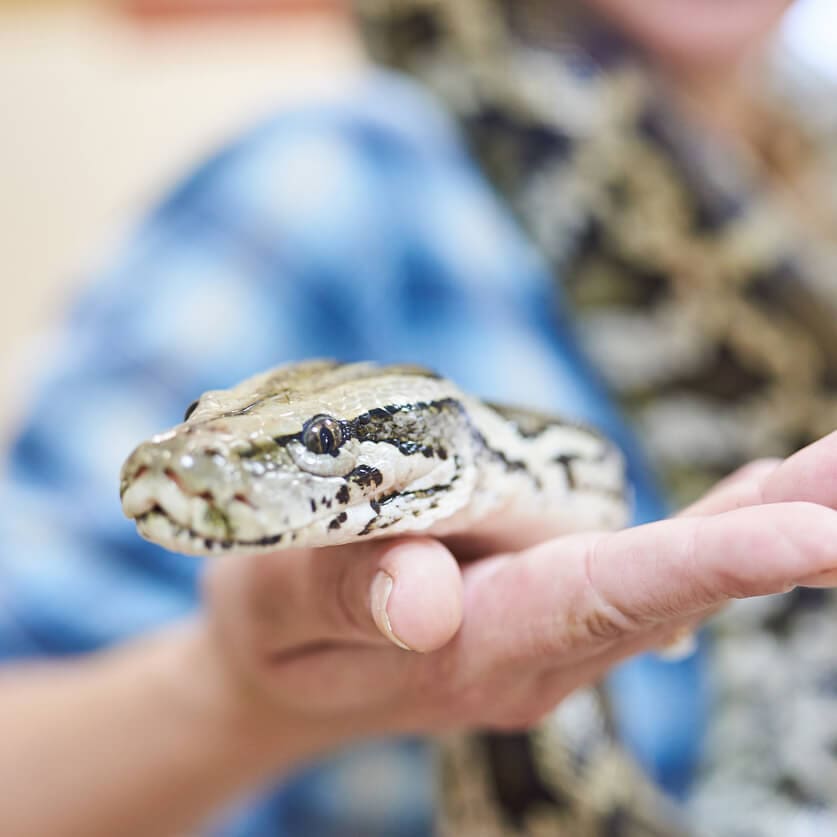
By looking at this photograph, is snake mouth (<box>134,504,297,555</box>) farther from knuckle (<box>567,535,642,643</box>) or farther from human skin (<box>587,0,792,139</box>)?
human skin (<box>587,0,792,139</box>)

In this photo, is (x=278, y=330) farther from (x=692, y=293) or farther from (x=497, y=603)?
(x=497, y=603)

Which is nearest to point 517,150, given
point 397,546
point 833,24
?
point 833,24

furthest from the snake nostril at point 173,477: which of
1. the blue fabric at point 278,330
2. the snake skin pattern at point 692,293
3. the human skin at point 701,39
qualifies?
the human skin at point 701,39

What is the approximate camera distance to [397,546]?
19.1 inches

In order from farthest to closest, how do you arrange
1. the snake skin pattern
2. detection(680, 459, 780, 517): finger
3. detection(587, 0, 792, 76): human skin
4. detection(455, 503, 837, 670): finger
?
detection(587, 0, 792, 76): human skin → the snake skin pattern → detection(680, 459, 780, 517): finger → detection(455, 503, 837, 670): finger

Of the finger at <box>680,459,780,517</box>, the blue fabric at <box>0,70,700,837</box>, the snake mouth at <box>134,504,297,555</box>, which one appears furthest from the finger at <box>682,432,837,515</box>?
the blue fabric at <box>0,70,700,837</box>

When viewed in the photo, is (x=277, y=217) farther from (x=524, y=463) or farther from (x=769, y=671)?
(x=769, y=671)

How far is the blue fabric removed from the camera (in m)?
1.00

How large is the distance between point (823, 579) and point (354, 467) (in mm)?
259

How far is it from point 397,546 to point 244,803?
2.58 feet

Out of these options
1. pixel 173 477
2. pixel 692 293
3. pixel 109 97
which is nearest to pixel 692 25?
pixel 692 293

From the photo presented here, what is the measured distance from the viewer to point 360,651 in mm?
560

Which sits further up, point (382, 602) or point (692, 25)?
point (692, 25)

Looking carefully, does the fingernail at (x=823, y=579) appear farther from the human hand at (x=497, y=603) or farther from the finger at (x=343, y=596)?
the finger at (x=343, y=596)
